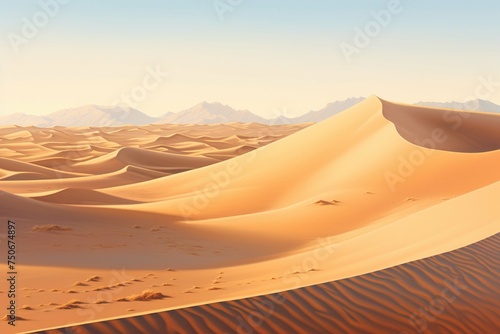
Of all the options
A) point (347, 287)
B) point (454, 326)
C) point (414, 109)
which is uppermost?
point (414, 109)

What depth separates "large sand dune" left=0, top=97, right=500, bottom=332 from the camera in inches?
392

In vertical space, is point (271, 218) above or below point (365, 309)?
above

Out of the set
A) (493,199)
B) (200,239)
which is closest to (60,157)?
(200,239)

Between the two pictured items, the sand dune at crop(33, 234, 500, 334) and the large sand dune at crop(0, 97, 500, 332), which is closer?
the sand dune at crop(33, 234, 500, 334)

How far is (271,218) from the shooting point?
19.2 m

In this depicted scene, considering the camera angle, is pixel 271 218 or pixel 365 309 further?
pixel 271 218

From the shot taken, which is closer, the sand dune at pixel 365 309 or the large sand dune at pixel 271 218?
the sand dune at pixel 365 309

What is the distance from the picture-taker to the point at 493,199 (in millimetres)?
13727

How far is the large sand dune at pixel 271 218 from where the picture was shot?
32.6 feet

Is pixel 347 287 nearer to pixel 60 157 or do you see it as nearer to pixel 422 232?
pixel 422 232

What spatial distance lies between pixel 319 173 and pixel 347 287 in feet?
64.0

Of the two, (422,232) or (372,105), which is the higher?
(372,105)

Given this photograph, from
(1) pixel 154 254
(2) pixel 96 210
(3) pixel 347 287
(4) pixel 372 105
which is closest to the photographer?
(3) pixel 347 287

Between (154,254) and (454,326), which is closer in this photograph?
(454,326)
